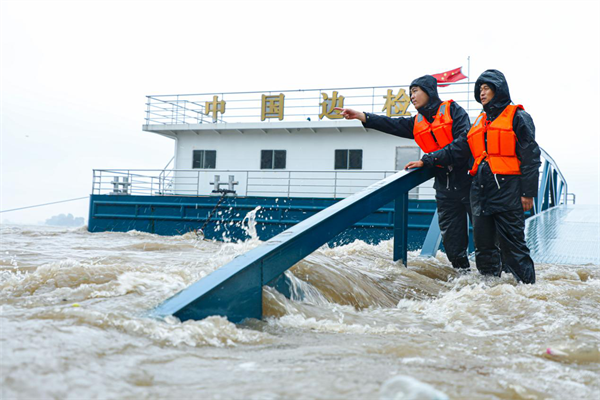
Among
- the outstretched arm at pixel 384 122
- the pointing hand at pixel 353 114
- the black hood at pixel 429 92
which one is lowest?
the outstretched arm at pixel 384 122

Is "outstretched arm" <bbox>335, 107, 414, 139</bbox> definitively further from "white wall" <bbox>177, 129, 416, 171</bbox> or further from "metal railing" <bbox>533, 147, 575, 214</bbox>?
"white wall" <bbox>177, 129, 416, 171</bbox>

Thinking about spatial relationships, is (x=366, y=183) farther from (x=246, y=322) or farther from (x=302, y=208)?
(x=246, y=322)

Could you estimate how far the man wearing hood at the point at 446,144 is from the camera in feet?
12.2

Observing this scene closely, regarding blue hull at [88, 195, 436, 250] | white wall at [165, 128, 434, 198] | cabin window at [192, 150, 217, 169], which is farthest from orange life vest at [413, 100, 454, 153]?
cabin window at [192, 150, 217, 169]

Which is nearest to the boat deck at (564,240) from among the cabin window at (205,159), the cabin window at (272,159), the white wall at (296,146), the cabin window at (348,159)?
the white wall at (296,146)

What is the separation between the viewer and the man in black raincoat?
3205 mm

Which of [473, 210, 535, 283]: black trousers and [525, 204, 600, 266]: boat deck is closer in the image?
[473, 210, 535, 283]: black trousers

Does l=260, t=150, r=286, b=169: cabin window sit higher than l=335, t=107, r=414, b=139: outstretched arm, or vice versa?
l=260, t=150, r=286, b=169: cabin window

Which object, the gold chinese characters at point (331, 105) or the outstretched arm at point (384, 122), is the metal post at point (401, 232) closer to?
the outstretched arm at point (384, 122)

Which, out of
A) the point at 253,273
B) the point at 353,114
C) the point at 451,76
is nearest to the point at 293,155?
the point at 451,76

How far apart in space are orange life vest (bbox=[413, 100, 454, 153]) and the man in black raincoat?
23cm

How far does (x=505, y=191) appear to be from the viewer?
328 cm

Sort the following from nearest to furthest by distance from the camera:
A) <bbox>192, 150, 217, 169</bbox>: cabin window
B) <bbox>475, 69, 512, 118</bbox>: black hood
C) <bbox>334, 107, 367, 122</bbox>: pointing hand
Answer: <bbox>475, 69, 512, 118</bbox>: black hood → <bbox>334, 107, 367, 122</bbox>: pointing hand → <bbox>192, 150, 217, 169</bbox>: cabin window

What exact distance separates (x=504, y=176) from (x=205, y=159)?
11.5 m
